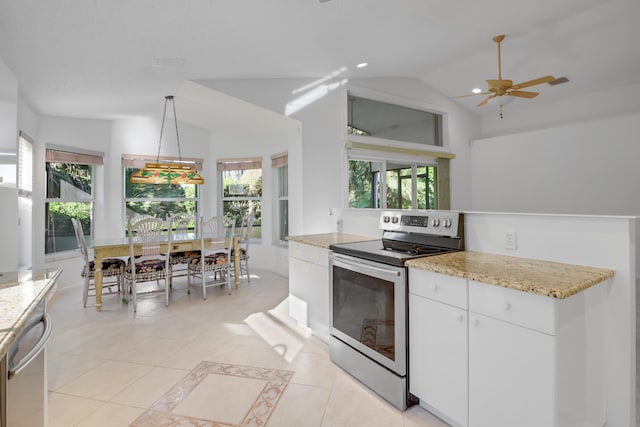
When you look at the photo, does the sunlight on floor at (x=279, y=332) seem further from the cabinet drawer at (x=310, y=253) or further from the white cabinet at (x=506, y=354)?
the white cabinet at (x=506, y=354)

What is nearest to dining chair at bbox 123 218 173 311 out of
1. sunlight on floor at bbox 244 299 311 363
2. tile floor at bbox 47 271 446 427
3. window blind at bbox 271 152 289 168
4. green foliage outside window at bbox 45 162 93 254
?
tile floor at bbox 47 271 446 427

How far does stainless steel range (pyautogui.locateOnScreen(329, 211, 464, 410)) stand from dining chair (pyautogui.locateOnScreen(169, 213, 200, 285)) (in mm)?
2781

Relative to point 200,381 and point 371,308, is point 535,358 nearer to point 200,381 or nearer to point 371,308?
point 371,308

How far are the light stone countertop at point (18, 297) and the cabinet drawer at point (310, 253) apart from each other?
1.72 m

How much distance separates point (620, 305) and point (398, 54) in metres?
3.49

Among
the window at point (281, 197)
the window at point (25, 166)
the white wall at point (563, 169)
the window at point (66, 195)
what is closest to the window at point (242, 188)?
the window at point (281, 197)

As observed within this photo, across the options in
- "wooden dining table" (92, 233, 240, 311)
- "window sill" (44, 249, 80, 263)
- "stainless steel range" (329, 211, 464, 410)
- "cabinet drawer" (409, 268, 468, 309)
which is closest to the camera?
"cabinet drawer" (409, 268, 468, 309)

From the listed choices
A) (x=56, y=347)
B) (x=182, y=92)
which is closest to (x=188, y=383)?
(x=56, y=347)

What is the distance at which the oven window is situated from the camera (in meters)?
2.01

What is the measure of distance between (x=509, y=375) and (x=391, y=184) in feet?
13.0

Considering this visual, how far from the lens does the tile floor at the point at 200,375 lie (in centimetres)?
188

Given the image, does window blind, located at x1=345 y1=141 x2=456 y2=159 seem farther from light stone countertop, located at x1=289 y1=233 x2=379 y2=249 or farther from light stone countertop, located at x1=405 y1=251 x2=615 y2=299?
light stone countertop, located at x1=405 y1=251 x2=615 y2=299

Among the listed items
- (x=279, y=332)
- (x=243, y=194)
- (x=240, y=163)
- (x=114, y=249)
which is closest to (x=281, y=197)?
(x=243, y=194)

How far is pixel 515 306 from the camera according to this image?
1.42 m
